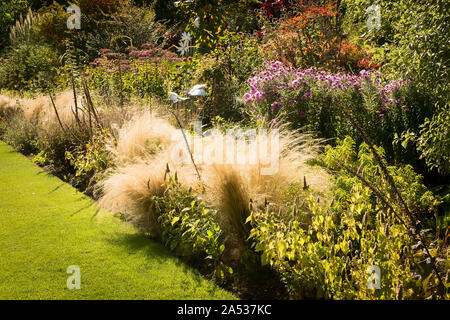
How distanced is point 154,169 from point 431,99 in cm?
313

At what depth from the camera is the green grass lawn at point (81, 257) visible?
2.73 metres

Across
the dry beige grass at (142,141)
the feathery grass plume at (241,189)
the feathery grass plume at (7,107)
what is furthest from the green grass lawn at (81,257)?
the feathery grass plume at (7,107)

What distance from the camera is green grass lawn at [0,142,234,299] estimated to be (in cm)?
273

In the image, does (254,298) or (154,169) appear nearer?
(254,298)

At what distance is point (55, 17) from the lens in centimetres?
1470

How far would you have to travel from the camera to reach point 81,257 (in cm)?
324

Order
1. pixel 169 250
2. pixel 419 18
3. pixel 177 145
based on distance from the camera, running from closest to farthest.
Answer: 1. pixel 419 18
2. pixel 169 250
3. pixel 177 145

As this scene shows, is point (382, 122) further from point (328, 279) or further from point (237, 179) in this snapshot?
point (328, 279)

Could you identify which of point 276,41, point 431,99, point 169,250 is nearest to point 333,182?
point 169,250

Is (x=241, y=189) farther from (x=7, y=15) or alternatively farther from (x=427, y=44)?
(x=7, y=15)

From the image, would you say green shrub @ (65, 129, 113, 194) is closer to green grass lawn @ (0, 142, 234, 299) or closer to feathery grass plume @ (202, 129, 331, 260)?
green grass lawn @ (0, 142, 234, 299)

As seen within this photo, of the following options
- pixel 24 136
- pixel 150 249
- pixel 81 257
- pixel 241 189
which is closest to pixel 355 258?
pixel 241 189

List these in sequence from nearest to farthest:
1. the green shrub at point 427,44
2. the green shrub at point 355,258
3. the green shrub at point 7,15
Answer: the green shrub at point 355,258 < the green shrub at point 427,44 < the green shrub at point 7,15

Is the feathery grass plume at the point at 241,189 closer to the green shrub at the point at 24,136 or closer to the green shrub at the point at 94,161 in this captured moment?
the green shrub at the point at 94,161
